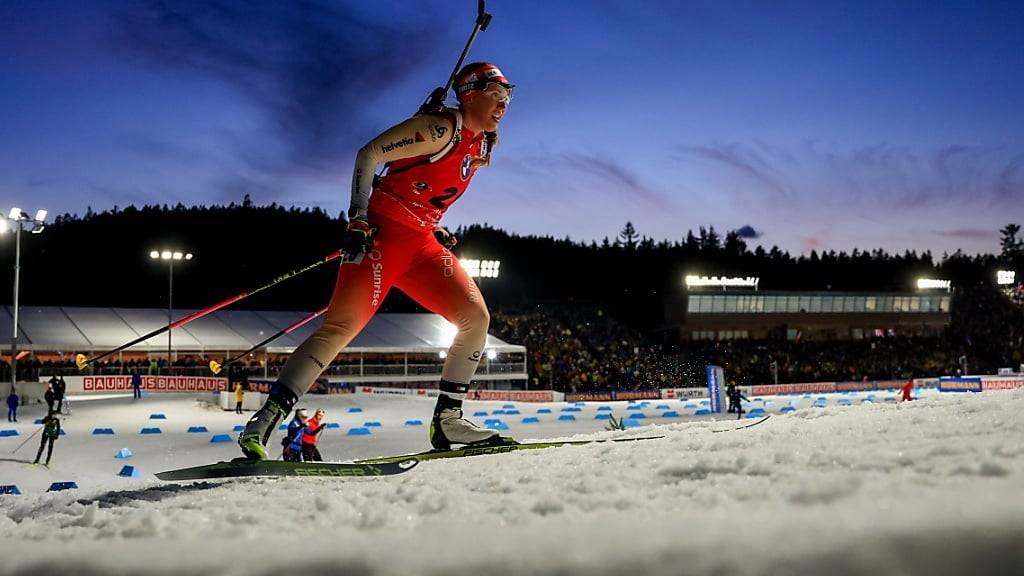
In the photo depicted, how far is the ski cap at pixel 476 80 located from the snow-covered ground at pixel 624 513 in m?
1.91

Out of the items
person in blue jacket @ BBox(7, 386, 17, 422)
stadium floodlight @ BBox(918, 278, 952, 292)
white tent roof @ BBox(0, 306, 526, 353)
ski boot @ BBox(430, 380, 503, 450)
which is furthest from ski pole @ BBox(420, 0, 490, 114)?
stadium floodlight @ BBox(918, 278, 952, 292)

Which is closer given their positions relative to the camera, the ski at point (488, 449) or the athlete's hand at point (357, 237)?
the athlete's hand at point (357, 237)

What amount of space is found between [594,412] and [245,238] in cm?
6340

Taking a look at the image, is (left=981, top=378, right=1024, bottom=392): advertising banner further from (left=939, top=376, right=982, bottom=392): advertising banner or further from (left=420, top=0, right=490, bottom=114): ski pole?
(left=420, top=0, right=490, bottom=114): ski pole

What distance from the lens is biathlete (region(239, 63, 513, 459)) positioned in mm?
3428

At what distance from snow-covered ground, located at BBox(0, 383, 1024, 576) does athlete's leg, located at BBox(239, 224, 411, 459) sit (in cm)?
63

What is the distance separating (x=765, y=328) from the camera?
168 ft

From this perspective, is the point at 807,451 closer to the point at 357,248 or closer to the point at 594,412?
the point at 357,248

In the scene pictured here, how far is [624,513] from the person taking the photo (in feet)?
4.77

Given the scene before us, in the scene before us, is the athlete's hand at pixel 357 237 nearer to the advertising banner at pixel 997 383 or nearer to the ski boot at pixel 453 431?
the ski boot at pixel 453 431

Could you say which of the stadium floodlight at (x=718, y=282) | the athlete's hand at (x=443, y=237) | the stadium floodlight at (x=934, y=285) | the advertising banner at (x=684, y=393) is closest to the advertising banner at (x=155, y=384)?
the advertising banner at (x=684, y=393)

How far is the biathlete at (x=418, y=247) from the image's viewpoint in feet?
11.2

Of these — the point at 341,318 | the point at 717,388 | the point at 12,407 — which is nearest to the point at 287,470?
the point at 341,318

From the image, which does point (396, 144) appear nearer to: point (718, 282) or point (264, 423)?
point (264, 423)
